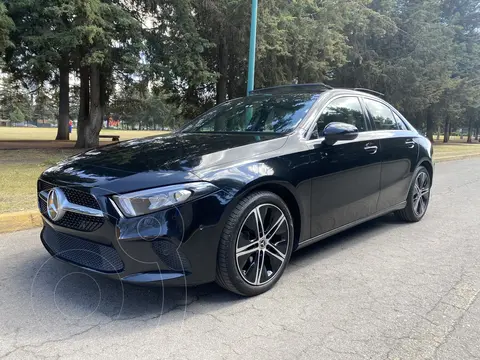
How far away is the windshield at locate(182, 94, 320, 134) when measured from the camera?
3.79 metres

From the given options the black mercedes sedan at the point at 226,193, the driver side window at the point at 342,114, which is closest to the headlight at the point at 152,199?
the black mercedes sedan at the point at 226,193

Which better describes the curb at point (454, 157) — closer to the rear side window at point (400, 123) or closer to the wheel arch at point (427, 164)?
the wheel arch at point (427, 164)

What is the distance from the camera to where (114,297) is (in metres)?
3.02

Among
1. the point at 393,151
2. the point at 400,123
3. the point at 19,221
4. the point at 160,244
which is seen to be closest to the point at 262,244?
the point at 160,244

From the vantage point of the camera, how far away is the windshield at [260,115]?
3.79 metres

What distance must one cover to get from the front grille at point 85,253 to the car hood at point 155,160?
404mm

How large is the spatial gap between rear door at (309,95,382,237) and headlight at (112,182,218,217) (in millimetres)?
1322

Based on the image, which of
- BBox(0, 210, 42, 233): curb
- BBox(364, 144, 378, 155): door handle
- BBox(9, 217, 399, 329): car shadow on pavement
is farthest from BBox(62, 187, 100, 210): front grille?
BBox(364, 144, 378, 155): door handle

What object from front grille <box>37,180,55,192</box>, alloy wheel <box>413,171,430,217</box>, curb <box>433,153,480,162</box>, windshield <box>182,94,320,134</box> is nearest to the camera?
front grille <box>37,180,55,192</box>

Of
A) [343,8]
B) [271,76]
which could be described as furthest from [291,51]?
[343,8]

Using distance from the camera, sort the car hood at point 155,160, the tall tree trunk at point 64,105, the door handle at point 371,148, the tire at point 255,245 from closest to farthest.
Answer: the car hood at point 155,160
the tire at point 255,245
the door handle at point 371,148
the tall tree trunk at point 64,105

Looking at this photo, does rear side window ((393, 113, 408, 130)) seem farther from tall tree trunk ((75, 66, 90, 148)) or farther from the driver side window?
tall tree trunk ((75, 66, 90, 148))

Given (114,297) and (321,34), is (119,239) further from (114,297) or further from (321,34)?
(321,34)

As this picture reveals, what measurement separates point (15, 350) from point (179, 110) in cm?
2029
